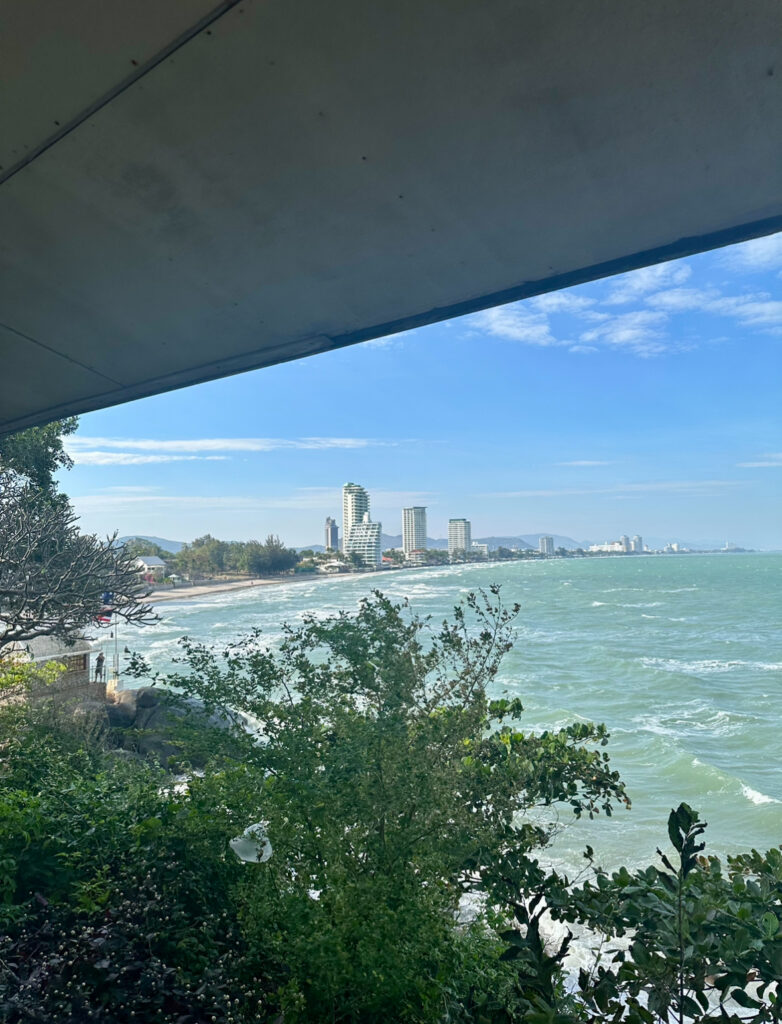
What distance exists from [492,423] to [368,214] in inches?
172

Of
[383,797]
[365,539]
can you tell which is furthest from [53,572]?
[383,797]

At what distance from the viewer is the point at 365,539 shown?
5.52 meters

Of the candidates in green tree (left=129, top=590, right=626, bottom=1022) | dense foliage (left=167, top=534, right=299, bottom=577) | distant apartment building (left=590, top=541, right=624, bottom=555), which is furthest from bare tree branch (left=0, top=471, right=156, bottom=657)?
distant apartment building (left=590, top=541, right=624, bottom=555)

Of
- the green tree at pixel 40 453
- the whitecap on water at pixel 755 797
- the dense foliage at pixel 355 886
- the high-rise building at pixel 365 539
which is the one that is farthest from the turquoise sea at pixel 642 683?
the green tree at pixel 40 453

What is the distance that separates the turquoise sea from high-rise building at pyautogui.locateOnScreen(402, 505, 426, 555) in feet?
1.97

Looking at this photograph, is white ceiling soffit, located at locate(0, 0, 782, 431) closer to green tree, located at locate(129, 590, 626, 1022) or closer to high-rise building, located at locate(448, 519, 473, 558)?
green tree, located at locate(129, 590, 626, 1022)

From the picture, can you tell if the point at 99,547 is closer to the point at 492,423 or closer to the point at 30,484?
the point at 30,484

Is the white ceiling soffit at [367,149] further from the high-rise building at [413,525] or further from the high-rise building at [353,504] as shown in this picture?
the high-rise building at [413,525]

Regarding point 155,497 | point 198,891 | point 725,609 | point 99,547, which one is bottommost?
point 725,609

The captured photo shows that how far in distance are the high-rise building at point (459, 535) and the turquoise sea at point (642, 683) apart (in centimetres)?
74

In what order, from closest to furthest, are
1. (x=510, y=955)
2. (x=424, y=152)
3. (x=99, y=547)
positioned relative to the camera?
(x=424, y=152) < (x=510, y=955) < (x=99, y=547)

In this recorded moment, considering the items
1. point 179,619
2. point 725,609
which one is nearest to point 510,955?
point 179,619

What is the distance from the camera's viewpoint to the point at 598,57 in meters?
0.64

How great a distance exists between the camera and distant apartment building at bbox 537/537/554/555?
34.1ft
